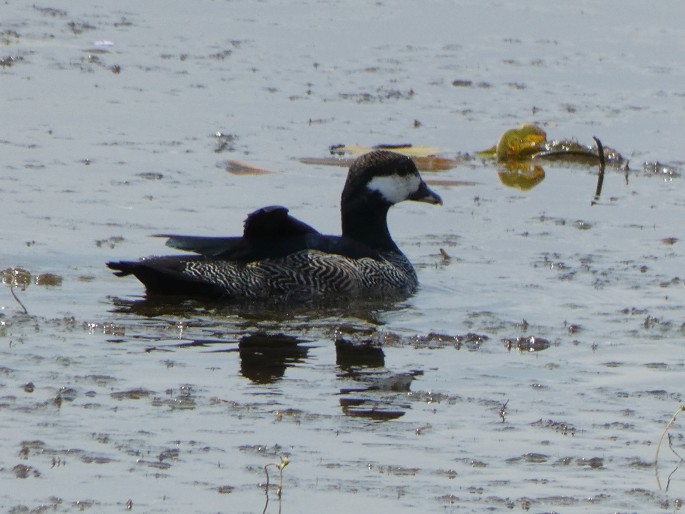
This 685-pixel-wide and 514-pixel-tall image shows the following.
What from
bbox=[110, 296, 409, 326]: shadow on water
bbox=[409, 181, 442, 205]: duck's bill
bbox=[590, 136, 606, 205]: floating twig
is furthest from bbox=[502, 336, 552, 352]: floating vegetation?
bbox=[590, 136, 606, 205]: floating twig

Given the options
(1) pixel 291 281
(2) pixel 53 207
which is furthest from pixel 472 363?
(2) pixel 53 207

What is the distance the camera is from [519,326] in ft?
30.0

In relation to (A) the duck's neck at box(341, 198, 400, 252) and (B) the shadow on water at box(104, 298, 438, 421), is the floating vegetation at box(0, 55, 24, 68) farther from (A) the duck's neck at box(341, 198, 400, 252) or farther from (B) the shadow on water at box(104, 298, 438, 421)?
(B) the shadow on water at box(104, 298, 438, 421)

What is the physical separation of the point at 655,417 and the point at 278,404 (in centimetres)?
153

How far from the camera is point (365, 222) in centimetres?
1059

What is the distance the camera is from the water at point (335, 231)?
21.1ft

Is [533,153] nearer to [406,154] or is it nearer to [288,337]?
[406,154]

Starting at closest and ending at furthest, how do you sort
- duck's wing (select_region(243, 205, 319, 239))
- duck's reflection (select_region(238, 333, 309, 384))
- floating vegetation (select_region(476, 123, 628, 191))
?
1. duck's reflection (select_region(238, 333, 309, 384))
2. duck's wing (select_region(243, 205, 319, 239))
3. floating vegetation (select_region(476, 123, 628, 191))

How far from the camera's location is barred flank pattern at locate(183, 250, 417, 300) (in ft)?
31.3

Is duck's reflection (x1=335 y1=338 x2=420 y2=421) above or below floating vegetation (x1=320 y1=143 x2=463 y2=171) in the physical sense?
below

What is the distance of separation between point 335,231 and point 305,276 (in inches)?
61.2

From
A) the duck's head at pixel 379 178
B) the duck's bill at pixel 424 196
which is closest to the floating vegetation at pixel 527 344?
the duck's head at pixel 379 178

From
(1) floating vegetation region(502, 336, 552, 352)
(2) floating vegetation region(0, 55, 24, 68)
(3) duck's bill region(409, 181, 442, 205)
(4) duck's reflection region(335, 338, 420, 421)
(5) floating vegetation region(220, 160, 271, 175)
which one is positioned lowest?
(4) duck's reflection region(335, 338, 420, 421)

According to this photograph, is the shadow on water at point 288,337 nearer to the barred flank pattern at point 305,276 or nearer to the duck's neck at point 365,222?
the barred flank pattern at point 305,276
